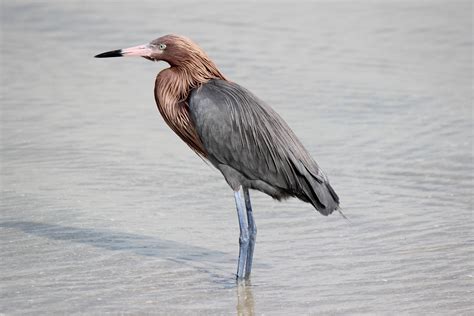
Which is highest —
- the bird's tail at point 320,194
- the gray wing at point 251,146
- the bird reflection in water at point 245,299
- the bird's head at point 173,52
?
the bird's head at point 173,52

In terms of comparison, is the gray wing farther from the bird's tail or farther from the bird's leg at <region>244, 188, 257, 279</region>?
the bird's leg at <region>244, 188, 257, 279</region>

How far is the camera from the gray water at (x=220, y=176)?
6.77 m

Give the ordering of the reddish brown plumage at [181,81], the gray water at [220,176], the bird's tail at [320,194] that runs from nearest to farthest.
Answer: the gray water at [220,176] → the bird's tail at [320,194] → the reddish brown plumage at [181,81]

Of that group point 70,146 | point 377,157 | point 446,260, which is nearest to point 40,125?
point 70,146

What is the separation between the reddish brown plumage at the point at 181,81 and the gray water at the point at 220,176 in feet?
3.01

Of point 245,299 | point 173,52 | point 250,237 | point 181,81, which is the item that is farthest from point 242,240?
point 173,52

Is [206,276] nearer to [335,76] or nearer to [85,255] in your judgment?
[85,255]

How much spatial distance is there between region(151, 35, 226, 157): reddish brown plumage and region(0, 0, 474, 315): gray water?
3.01 ft

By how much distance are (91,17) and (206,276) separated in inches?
386

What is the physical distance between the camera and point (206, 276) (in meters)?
7.05

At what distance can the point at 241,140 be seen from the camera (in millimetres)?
7004

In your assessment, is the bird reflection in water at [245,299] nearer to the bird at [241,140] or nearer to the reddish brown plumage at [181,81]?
the bird at [241,140]

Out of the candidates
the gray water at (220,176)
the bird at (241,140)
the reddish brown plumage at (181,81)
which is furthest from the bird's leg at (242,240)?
the reddish brown plumage at (181,81)

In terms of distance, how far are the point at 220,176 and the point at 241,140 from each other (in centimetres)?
265
